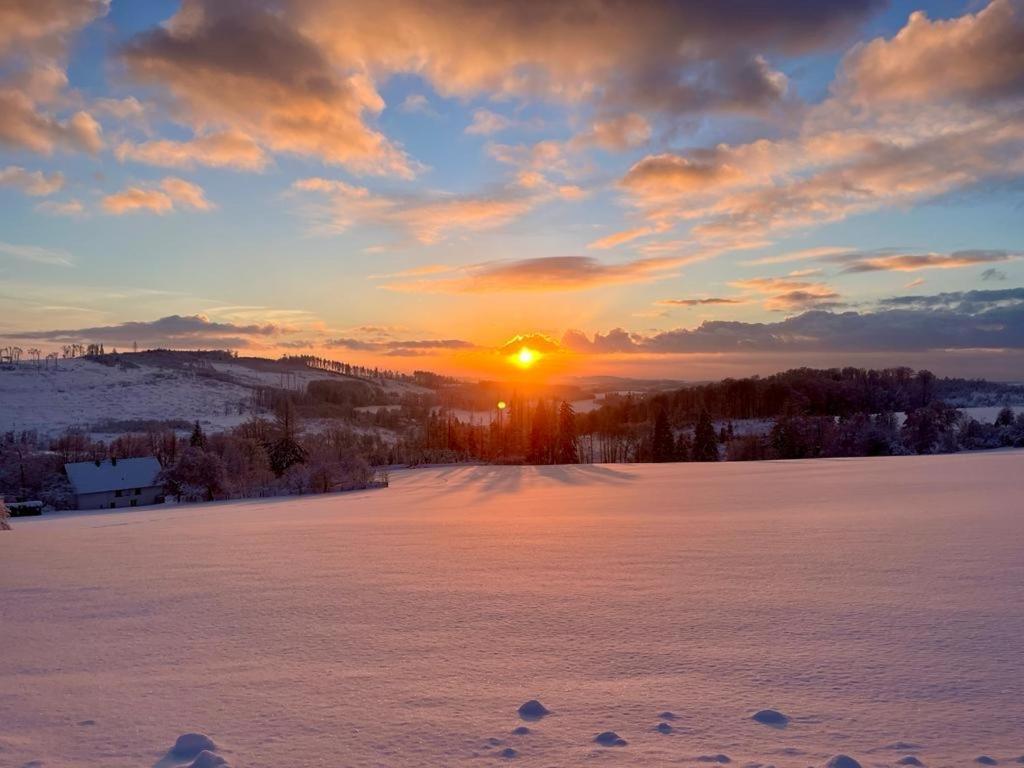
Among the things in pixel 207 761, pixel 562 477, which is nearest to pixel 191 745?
pixel 207 761

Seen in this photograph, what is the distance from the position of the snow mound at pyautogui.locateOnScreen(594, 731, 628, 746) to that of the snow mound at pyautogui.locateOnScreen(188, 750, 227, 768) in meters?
2.21

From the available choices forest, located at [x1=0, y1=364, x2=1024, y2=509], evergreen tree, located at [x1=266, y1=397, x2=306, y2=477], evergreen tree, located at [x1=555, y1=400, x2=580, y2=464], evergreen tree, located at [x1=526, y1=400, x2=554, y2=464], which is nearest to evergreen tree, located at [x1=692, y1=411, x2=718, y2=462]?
forest, located at [x1=0, y1=364, x2=1024, y2=509]

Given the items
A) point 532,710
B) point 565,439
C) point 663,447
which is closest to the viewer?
point 532,710

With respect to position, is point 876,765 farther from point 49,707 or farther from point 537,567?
point 537,567

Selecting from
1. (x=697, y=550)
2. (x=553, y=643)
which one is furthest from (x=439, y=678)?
(x=697, y=550)

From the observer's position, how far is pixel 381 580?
8.73m

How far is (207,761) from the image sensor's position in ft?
12.6

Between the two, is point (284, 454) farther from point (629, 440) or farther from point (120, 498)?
point (629, 440)

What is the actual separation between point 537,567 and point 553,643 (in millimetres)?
3616

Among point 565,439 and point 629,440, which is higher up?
point 565,439

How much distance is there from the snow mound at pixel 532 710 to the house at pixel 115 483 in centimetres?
6403

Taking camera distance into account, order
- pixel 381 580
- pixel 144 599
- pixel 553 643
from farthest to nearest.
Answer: pixel 381 580 < pixel 144 599 < pixel 553 643

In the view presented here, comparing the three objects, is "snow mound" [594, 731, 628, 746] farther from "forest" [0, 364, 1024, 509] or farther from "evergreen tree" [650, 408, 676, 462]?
"evergreen tree" [650, 408, 676, 462]

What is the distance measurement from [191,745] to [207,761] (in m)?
0.28
